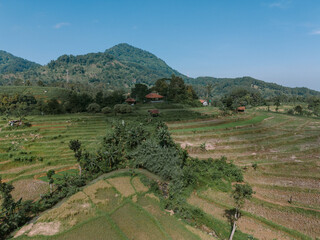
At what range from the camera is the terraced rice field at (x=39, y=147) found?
23.3 m

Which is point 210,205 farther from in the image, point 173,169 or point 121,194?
point 121,194

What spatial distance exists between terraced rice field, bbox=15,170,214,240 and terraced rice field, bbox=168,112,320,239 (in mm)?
4237

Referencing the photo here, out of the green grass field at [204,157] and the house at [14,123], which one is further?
the house at [14,123]

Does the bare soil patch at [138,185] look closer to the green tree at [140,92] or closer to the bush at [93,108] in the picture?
the bush at [93,108]

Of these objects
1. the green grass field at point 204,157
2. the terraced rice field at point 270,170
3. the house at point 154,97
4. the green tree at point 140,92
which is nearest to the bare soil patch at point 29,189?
the green grass field at point 204,157

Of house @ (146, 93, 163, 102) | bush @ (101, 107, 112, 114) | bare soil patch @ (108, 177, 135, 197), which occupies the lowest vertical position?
bare soil patch @ (108, 177, 135, 197)

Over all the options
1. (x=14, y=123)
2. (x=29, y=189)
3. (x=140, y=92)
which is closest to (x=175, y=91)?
(x=140, y=92)

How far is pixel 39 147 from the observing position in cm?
2966

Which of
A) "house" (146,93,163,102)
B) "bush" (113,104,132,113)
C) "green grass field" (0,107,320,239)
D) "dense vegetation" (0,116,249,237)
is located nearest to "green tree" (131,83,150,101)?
"house" (146,93,163,102)

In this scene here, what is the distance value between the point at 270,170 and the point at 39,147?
36.5 meters

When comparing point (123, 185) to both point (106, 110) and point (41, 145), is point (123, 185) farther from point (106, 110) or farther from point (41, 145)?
point (106, 110)

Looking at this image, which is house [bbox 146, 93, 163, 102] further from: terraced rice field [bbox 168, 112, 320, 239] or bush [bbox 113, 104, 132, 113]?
terraced rice field [bbox 168, 112, 320, 239]

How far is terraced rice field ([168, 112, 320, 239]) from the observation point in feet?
49.0

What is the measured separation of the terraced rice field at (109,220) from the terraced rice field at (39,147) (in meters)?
6.70
